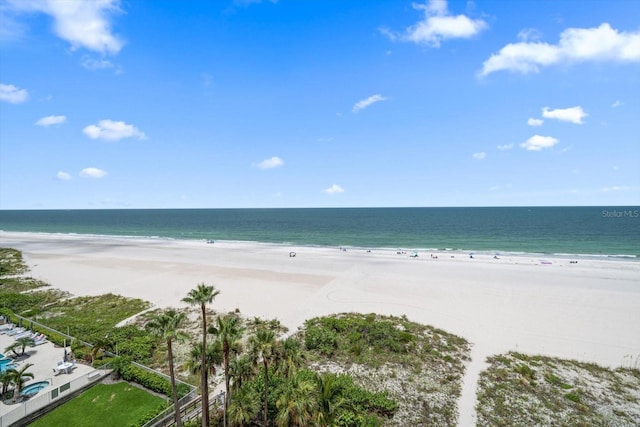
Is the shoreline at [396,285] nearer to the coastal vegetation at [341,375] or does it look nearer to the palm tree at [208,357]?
the coastal vegetation at [341,375]

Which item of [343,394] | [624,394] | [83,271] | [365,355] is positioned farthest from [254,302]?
[83,271]

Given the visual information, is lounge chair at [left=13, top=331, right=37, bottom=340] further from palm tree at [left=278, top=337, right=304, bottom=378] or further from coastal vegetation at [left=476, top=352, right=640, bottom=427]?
coastal vegetation at [left=476, top=352, right=640, bottom=427]

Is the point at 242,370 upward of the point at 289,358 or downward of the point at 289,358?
downward

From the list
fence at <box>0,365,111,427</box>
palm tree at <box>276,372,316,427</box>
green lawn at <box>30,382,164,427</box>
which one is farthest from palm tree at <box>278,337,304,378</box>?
fence at <box>0,365,111,427</box>

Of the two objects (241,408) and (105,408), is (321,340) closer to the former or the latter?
(241,408)

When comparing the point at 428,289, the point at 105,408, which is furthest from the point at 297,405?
the point at 428,289
